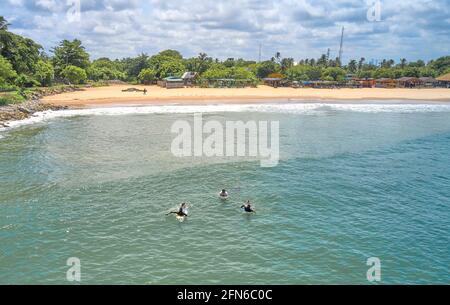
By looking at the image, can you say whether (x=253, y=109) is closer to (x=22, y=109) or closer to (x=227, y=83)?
(x=22, y=109)

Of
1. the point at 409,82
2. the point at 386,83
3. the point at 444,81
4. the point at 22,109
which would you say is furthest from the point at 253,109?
the point at 444,81

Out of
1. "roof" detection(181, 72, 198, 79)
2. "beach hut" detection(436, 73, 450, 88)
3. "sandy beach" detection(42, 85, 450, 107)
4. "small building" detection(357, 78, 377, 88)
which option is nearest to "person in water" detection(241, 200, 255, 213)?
"sandy beach" detection(42, 85, 450, 107)

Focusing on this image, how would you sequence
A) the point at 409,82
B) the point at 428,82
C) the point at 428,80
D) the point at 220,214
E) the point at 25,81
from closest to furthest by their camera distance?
the point at 220,214 < the point at 25,81 < the point at 428,80 < the point at 409,82 < the point at 428,82

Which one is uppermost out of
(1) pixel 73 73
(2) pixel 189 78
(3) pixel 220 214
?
(1) pixel 73 73

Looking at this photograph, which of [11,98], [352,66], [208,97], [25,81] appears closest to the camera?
[11,98]

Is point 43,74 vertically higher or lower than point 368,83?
higher

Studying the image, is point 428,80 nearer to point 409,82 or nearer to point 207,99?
point 409,82

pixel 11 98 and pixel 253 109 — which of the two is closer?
pixel 11 98
